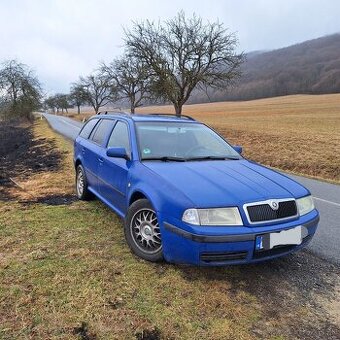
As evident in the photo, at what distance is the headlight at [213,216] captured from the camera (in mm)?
3416

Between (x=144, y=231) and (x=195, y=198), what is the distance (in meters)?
0.87

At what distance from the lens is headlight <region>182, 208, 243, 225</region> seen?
3.42m

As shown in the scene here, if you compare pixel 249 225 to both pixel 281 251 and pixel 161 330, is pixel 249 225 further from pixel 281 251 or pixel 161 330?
pixel 161 330

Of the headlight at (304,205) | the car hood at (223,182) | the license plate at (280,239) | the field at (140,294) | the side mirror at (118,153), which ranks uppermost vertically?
the side mirror at (118,153)

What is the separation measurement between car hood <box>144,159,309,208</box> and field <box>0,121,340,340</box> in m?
0.88

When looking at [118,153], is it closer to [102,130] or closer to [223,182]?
[223,182]

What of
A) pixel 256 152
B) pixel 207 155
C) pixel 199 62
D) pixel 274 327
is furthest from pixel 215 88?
pixel 274 327

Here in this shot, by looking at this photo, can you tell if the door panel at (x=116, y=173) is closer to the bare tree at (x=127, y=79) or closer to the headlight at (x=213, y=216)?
the headlight at (x=213, y=216)

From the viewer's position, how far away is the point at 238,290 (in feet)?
11.7

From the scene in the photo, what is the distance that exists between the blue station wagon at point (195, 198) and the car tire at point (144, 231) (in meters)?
0.01

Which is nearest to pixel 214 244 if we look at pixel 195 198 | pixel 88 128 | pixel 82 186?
pixel 195 198

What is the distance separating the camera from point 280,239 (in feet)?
11.7

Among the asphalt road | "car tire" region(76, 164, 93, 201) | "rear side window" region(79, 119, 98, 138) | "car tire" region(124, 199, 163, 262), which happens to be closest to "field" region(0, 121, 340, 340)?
"car tire" region(124, 199, 163, 262)

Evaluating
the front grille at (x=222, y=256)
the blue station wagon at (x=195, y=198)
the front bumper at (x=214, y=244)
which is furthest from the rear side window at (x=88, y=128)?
the front grille at (x=222, y=256)
